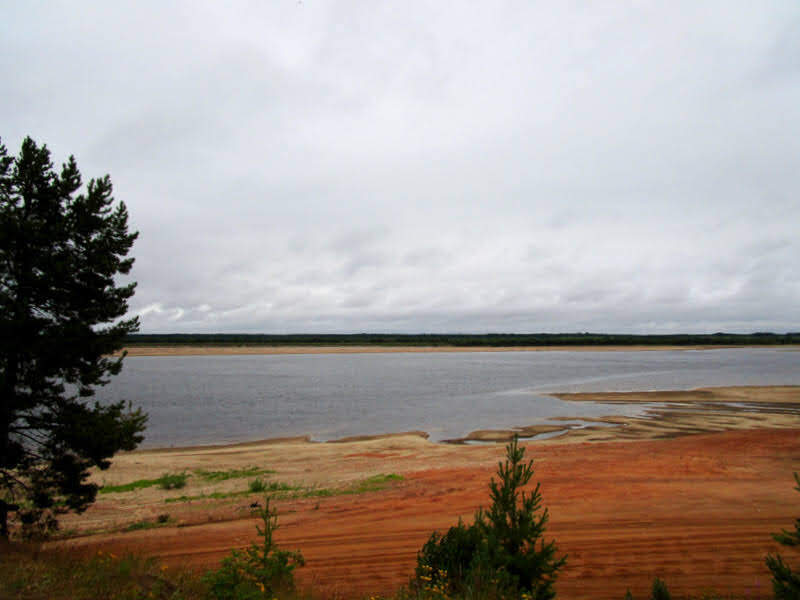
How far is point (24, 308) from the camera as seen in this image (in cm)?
972

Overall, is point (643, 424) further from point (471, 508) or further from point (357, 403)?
point (357, 403)

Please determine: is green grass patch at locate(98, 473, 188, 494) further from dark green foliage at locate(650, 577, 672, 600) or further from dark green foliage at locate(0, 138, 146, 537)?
dark green foliage at locate(650, 577, 672, 600)

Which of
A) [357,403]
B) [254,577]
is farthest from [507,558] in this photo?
[357,403]

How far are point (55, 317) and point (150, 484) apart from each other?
10094 millimetres

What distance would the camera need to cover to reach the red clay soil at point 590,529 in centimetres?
873

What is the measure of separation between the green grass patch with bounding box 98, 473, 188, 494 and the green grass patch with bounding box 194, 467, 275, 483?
86 centimetres

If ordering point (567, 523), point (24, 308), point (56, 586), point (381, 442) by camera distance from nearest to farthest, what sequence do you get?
1. point (56, 586)
2. point (24, 308)
3. point (567, 523)
4. point (381, 442)

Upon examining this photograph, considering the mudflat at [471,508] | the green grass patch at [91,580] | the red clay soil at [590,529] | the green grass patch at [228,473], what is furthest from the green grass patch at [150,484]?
the green grass patch at [91,580]

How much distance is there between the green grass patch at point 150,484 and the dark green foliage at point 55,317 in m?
6.88

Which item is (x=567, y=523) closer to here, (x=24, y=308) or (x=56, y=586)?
(x=56, y=586)

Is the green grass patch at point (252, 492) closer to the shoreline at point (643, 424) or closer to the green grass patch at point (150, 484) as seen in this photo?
the green grass patch at point (150, 484)

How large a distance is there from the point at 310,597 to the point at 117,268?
7.74m

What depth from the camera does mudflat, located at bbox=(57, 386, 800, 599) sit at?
9.06 m

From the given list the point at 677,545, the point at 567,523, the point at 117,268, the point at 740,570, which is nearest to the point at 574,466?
the point at 567,523
